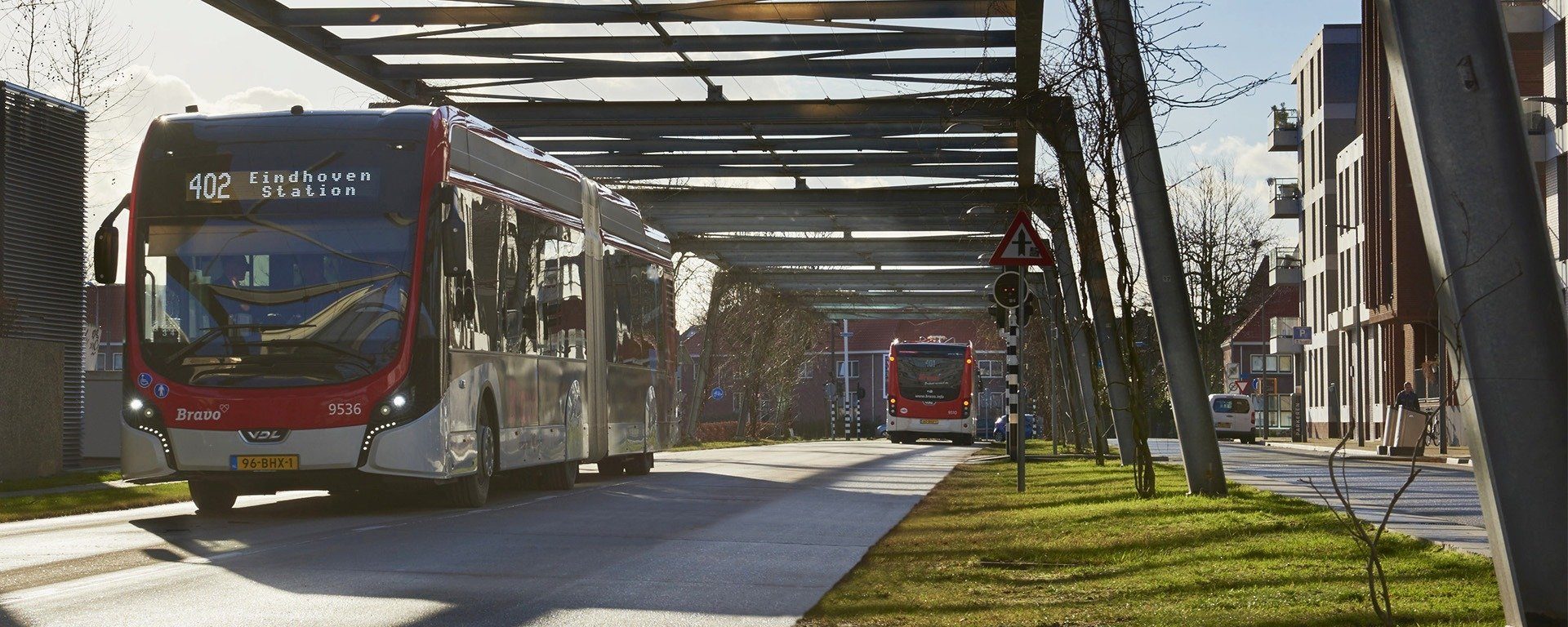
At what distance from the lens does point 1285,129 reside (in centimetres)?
7725

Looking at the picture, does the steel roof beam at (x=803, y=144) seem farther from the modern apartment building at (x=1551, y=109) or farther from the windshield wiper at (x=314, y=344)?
the windshield wiper at (x=314, y=344)

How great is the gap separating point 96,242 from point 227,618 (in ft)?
23.4

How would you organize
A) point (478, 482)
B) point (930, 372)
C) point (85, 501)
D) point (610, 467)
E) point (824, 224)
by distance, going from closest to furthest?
point (478, 482) < point (85, 501) < point (610, 467) < point (824, 224) < point (930, 372)

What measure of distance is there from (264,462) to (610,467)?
10608 millimetres

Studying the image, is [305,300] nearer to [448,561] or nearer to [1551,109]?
[448,561]

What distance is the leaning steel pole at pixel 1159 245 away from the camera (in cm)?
1631

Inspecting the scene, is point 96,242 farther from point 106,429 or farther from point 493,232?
point 106,429

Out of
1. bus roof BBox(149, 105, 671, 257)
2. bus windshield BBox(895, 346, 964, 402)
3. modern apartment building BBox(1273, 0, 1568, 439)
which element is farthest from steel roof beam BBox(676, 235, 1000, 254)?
bus roof BBox(149, 105, 671, 257)

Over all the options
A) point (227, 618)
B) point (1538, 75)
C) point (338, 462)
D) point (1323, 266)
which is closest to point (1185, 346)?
point (338, 462)

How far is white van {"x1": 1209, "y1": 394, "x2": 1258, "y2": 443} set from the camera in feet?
236

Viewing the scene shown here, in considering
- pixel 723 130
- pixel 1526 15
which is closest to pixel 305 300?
pixel 723 130

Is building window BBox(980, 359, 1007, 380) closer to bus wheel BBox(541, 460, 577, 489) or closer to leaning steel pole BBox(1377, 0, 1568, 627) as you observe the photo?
bus wheel BBox(541, 460, 577, 489)

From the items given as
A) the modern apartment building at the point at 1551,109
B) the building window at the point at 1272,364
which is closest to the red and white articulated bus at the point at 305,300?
the modern apartment building at the point at 1551,109

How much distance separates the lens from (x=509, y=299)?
55.6 ft
